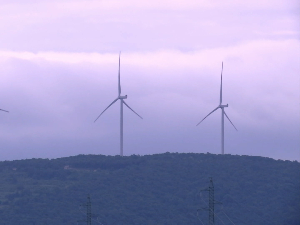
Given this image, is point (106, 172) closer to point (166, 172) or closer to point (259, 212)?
point (166, 172)

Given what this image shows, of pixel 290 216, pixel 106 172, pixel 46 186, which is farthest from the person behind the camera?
pixel 106 172

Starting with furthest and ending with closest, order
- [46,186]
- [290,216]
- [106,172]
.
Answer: [106,172]
[46,186]
[290,216]

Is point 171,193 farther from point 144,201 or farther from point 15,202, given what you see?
point 15,202

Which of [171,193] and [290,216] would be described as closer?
[290,216]

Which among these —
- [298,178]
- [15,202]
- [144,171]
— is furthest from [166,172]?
[15,202]

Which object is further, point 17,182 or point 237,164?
point 237,164

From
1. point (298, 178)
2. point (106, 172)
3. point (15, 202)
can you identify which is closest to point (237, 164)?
point (298, 178)
